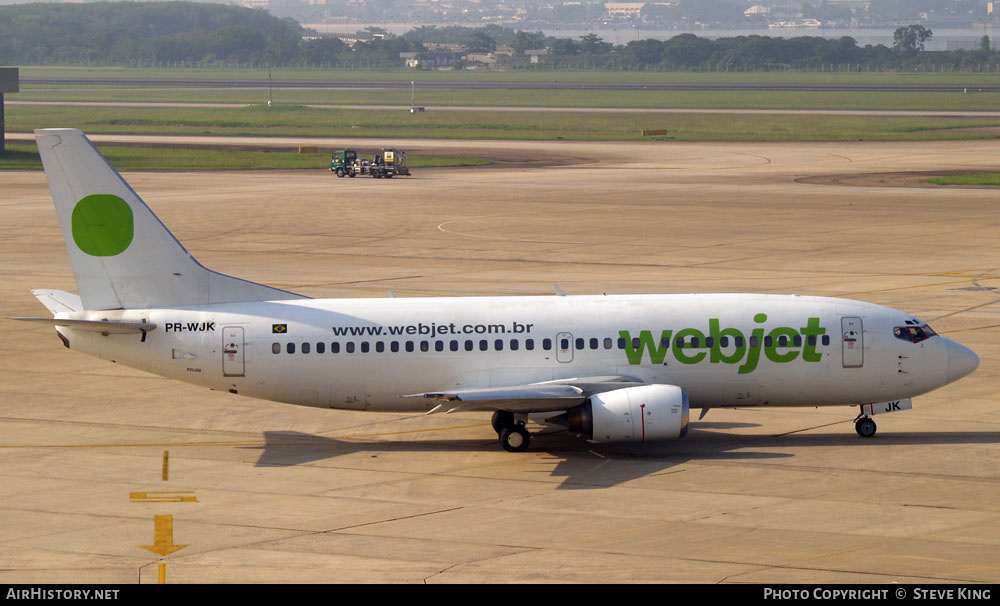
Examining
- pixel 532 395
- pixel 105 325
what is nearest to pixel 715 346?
pixel 532 395

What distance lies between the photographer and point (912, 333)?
3541cm

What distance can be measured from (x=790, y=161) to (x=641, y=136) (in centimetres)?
3456

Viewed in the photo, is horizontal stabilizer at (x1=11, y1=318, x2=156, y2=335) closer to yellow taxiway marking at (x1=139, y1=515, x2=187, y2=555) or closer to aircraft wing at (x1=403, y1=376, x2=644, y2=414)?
yellow taxiway marking at (x1=139, y1=515, x2=187, y2=555)

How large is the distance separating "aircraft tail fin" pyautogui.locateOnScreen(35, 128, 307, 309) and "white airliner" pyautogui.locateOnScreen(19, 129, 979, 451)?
0.04 meters

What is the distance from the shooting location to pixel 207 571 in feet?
80.8

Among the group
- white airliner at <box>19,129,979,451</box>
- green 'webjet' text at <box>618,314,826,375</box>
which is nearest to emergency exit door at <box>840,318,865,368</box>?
white airliner at <box>19,129,979,451</box>

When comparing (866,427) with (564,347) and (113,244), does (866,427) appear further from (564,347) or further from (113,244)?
(113,244)

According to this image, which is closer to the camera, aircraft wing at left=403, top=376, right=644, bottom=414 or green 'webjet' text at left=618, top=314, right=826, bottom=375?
aircraft wing at left=403, top=376, right=644, bottom=414

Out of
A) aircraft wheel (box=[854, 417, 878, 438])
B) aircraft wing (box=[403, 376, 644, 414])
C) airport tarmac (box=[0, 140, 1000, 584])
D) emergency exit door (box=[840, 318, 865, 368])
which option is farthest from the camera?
aircraft wheel (box=[854, 417, 878, 438])

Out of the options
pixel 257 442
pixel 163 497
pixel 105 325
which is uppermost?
pixel 105 325

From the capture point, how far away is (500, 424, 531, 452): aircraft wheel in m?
34.4

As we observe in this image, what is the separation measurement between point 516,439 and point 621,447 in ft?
9.71

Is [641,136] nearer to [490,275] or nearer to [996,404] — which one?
[490,275]
